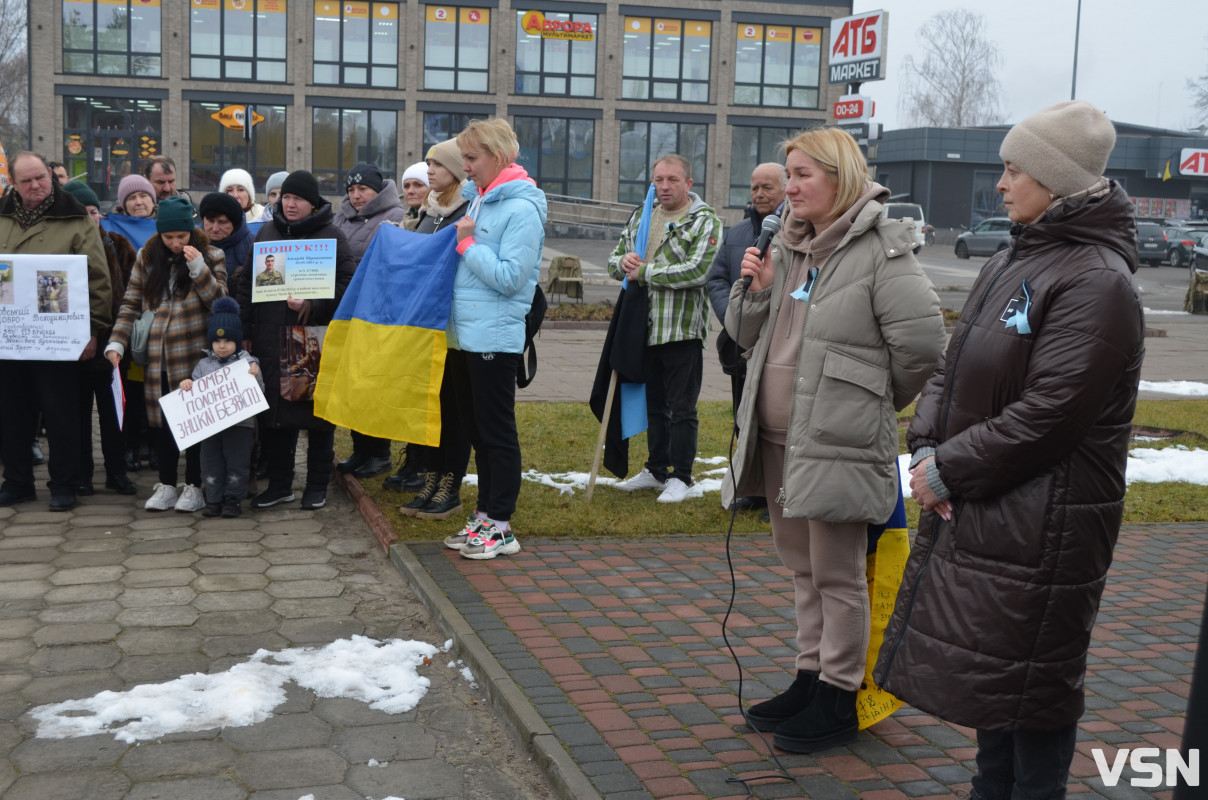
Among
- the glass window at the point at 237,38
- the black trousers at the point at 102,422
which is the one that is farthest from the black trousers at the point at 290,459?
the glass window at the point at 237,38

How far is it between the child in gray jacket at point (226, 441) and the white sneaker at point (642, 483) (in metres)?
2.43

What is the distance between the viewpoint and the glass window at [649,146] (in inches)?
1909

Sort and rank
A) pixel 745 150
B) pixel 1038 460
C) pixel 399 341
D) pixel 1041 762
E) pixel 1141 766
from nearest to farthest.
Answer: pixel 1038 460, pixel 1041 762, pixel 1141 766, pixel 399 341, pixel 745 150

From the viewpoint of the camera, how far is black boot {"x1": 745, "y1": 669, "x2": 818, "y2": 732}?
4.32 metres

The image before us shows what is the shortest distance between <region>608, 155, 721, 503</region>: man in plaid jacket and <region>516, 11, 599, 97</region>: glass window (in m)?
41.1

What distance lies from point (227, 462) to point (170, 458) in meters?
0.38

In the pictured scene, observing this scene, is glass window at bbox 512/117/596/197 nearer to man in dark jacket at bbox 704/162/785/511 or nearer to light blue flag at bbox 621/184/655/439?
light blue flag at bbox 621/184/655/439

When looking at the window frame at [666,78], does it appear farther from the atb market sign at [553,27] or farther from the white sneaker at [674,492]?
the white sneaker at [674,492]

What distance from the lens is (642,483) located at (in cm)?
809

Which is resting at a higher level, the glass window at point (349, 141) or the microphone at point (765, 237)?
the glass window at point (349, 141)

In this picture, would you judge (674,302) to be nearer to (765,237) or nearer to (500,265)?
(500,265)

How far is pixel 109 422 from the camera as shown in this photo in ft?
25.7

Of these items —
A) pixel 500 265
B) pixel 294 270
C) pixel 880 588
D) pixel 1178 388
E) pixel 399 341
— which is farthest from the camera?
pixel 1178 388

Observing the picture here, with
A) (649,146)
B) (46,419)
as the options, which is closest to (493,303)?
(46,419)
